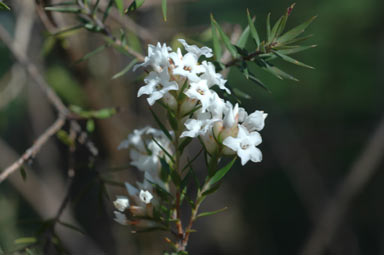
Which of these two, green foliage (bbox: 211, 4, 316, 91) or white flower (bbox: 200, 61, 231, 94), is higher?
green foliage (bbox: 211, 4, 316, 91)

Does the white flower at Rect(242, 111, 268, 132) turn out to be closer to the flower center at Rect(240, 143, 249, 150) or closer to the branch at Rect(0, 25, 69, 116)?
the flower center at Rect(240, 143, 249, 150)

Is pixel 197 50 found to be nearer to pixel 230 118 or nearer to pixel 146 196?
pixel 230 118

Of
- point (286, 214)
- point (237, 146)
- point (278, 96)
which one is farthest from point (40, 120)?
point (286, 214)

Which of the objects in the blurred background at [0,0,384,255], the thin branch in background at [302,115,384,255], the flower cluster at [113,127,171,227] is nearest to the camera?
the flower cluster at [113,127,171,227]

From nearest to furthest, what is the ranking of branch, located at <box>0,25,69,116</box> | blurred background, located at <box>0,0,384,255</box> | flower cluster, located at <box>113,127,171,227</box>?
flower cluster, located at <box>113,127,171,227</box> < branch, located at <box>0,25,69,116</box> < blurred background, located at <box>0,0,384,255</box>

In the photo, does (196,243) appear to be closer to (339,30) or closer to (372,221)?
(372,221)

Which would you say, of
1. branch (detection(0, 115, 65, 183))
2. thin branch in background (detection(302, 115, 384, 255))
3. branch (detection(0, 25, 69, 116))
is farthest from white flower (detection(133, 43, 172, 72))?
thin branch in background (detection(302, 115, 384, 255))

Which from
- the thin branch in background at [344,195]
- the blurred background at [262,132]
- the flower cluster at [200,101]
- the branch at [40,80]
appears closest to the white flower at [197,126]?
the flower cluster at [200,101]
